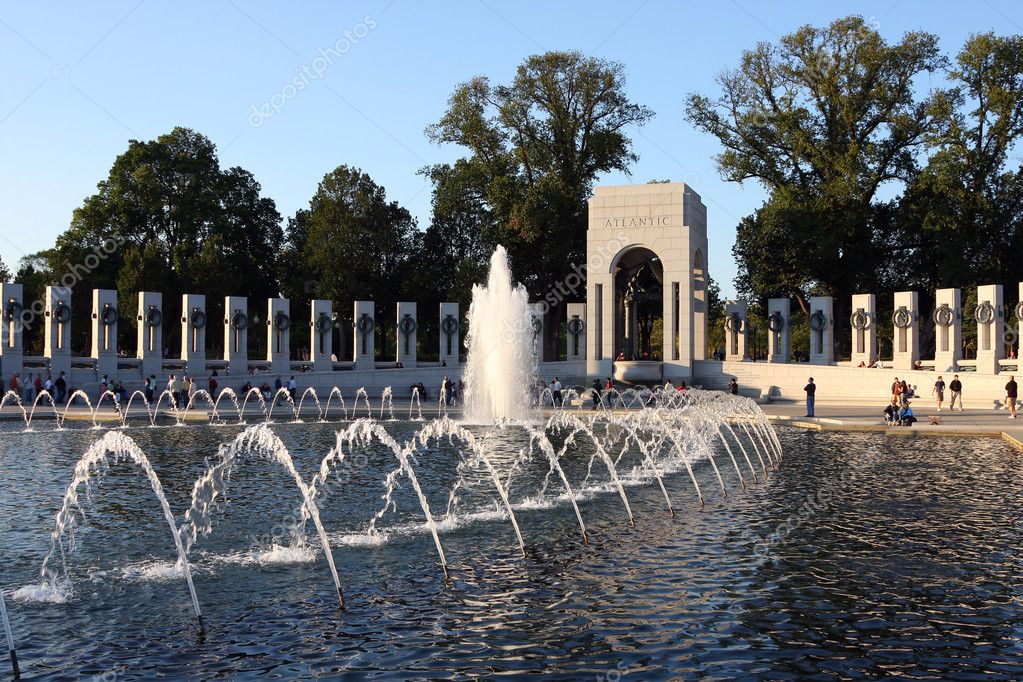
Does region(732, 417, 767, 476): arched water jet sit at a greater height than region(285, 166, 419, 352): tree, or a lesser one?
lesser

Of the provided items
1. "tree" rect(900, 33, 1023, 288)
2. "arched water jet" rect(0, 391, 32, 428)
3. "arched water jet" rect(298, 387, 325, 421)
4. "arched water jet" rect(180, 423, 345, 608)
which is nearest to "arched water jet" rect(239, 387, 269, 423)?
"arched water jet" rect(298, 387, 325, 421)

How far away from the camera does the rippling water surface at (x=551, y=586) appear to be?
25.6 feet

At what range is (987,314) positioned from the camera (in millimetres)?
36656

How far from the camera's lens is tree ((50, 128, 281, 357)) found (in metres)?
57.1

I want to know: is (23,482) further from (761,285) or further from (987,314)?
(761,285)

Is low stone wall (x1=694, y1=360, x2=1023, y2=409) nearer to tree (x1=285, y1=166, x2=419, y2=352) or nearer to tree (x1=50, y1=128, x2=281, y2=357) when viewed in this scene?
tree (x1=285, y1=166, x2=419, y2=352)

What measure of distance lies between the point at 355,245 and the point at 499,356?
91.3ft

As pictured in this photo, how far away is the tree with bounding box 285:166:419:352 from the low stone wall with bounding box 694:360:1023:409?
22497mm

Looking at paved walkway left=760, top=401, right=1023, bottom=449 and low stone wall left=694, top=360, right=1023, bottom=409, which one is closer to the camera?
paved walkway left=760, top=401, right=1023, bottom=449

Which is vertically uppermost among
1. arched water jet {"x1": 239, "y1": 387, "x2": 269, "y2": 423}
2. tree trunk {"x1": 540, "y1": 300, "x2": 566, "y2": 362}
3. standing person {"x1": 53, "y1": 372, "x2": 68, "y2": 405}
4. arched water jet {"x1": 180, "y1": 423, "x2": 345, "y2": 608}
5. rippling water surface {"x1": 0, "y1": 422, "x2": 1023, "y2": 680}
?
tree trunk {"x1": 540, "y1": 300, "x2": 566, "y2": 362}

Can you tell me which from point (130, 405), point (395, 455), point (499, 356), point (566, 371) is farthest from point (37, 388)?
point (566, 371)

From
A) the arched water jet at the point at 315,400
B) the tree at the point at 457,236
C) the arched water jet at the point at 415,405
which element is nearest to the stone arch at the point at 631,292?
the tree at the point at 457,236

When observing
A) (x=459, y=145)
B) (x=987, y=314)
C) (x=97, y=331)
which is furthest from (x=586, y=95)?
(x=97, y=331)

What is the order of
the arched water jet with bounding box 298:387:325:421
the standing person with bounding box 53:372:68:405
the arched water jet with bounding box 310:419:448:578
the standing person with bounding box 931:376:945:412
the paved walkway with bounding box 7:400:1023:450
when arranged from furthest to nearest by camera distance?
the standing person with bounding box 53:372:68:405
the standing person with bounding box 931:376:945:412
the arched water jet with bounding box 298:387:325:421
the paved walkway with bounding box 7:400:1023:450
the arched water jet with bounding box 310:419:448:578
